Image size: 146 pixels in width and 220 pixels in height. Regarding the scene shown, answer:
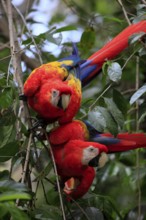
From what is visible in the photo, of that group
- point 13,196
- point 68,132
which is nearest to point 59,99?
point 68,132

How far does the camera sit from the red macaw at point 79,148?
117 centimetres

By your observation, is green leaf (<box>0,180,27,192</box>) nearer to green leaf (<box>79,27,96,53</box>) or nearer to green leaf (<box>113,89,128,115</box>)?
green leaf (<box>113,89,128,115</box>)

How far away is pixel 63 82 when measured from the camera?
50.1 inches

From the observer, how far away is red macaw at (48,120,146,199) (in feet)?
3.83

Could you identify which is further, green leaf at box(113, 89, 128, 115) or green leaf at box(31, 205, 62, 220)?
green leaf at box(113, 89, 128, 115)

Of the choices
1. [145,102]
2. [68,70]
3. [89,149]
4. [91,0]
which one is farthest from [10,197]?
[91,0]

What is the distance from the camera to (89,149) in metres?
1.15

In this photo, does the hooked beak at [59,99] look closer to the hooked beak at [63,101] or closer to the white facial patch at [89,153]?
the hooked beak at [63,101]

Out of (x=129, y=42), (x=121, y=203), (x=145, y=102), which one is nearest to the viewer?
(x=129, y=42)

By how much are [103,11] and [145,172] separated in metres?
1.30

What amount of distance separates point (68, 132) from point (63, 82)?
14 centimetres

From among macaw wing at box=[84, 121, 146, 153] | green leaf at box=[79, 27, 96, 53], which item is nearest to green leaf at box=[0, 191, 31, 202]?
macaw wing at box=[84, 121, 146, 153]

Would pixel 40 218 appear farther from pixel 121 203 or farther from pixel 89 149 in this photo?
pixel 121 203

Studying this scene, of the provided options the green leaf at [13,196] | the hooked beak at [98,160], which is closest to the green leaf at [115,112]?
the hooked beak at [98,160]
